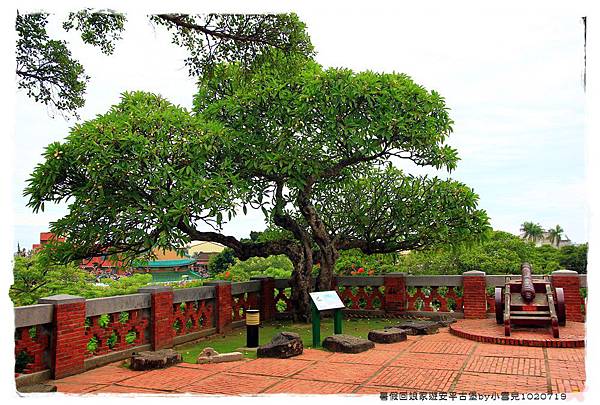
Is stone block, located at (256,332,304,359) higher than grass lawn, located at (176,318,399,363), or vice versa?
stone block, located at (256,332,304,359)

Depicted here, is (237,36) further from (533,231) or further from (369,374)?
(533,231)

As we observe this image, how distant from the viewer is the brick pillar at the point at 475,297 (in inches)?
524

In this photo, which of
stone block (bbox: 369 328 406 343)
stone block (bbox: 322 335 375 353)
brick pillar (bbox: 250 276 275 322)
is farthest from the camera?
brick pillar (bbox: 250 276 275 322)

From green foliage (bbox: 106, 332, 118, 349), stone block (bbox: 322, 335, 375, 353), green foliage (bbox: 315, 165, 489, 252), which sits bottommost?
stone block (bbox: 322, 335, 375, 353)

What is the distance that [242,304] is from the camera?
45.2 feet

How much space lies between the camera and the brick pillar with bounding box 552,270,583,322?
12.5 m

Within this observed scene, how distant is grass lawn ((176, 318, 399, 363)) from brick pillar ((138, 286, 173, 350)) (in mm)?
350

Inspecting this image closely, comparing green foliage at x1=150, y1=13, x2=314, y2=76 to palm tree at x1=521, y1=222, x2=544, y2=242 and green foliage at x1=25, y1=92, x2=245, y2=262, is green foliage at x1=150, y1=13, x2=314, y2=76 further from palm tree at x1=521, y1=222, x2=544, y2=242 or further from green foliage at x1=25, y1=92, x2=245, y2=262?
palm tree at x1=521, y1=222, x2=544, y2=242

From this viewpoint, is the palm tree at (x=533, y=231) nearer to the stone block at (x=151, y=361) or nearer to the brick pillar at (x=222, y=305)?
the brick pillar at (x=222, y=305)

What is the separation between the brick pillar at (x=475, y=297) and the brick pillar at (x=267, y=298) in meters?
4.81

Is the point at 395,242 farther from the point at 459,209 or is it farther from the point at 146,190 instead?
the point at 146,190

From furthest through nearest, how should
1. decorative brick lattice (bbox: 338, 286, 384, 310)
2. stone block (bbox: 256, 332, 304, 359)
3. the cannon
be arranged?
A: decorative brick lattice (bbox: 338, 286, 384, 310) < the cannon < stone block (bbox: 256, 332, 304, 359)

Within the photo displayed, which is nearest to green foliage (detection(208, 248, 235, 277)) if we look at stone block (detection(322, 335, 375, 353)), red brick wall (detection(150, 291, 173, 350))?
red brick wall (detection(150, 291, 173, 350))

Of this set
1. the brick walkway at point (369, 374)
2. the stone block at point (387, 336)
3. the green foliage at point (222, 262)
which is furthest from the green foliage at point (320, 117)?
the green foliage at point (222, 262)
